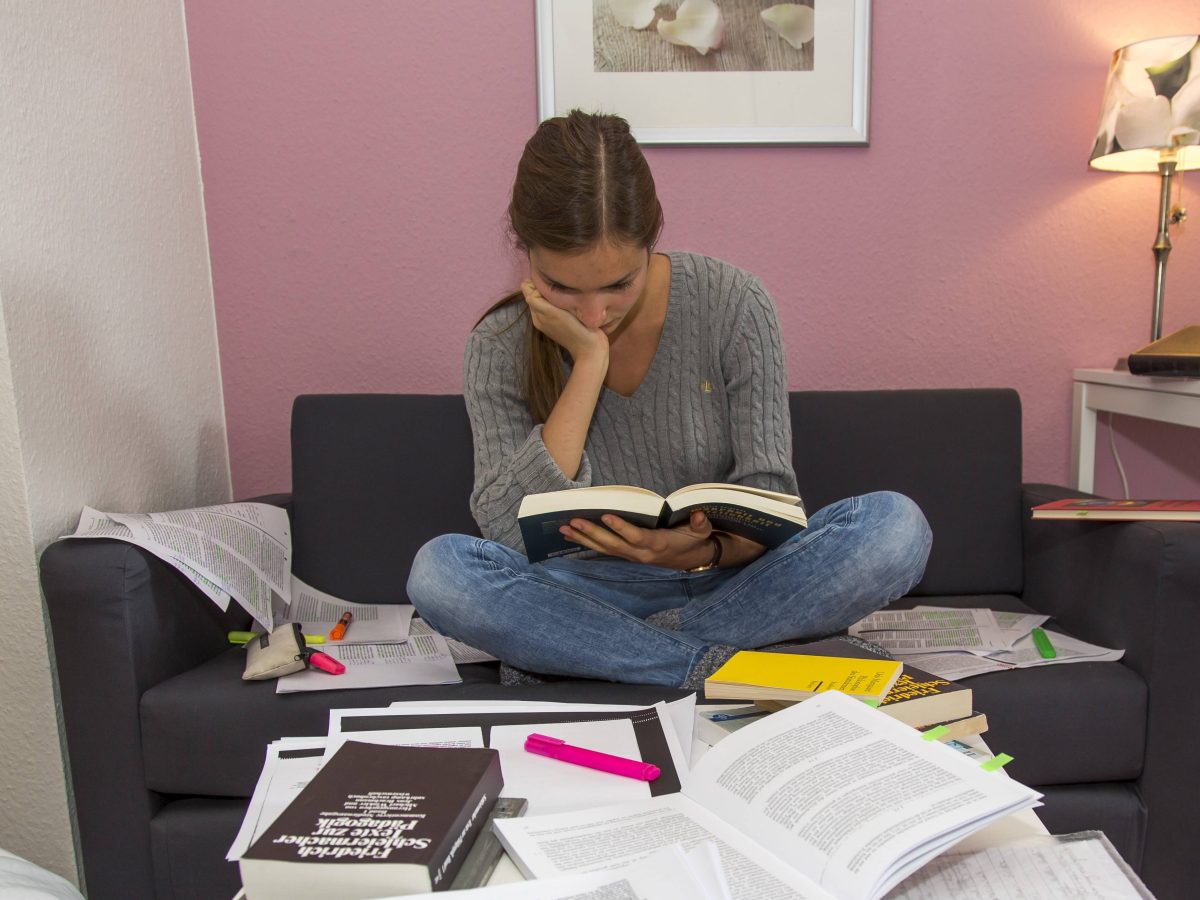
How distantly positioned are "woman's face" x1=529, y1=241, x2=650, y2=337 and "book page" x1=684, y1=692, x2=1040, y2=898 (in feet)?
2.13

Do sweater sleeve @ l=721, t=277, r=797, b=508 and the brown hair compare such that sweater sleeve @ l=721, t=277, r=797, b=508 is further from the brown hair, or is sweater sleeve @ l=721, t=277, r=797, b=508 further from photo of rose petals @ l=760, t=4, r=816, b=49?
photo of rose petals @ l=760, t=4, r=816, b=49

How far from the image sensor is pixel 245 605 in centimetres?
136

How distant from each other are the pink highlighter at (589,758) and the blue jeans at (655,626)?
0.40 meters

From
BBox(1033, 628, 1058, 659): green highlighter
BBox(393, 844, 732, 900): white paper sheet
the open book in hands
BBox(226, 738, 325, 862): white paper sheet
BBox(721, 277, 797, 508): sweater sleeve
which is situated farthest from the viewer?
BBox(721, 277, 797, 508): sweater sleeve

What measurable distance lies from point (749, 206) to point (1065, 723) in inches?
45.1

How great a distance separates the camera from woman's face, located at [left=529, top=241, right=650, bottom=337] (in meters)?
1.20

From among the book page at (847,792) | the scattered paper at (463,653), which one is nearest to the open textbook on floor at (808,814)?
the book page at (847,792)

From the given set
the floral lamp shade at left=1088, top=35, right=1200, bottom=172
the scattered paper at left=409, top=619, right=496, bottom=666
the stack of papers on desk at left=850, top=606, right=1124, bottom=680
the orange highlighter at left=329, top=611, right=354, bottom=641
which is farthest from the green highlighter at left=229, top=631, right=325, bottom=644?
the floral lamp shade at left=1088, top=35, right=1200, bottom=172

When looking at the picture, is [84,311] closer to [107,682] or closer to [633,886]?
[107,682]

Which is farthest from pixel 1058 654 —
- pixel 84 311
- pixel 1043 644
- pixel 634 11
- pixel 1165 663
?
pixel 84 311

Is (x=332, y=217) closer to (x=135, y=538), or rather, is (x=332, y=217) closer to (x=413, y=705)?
(x=135, y=538)

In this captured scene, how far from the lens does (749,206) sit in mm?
1871

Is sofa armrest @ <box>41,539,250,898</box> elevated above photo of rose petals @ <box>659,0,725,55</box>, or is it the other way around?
photo of rose petals @ <box>659,0,725,55</box>

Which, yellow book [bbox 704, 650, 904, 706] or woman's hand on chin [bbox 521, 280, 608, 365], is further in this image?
woman's hand on chin [bbox 521, 280, 608, 365]
